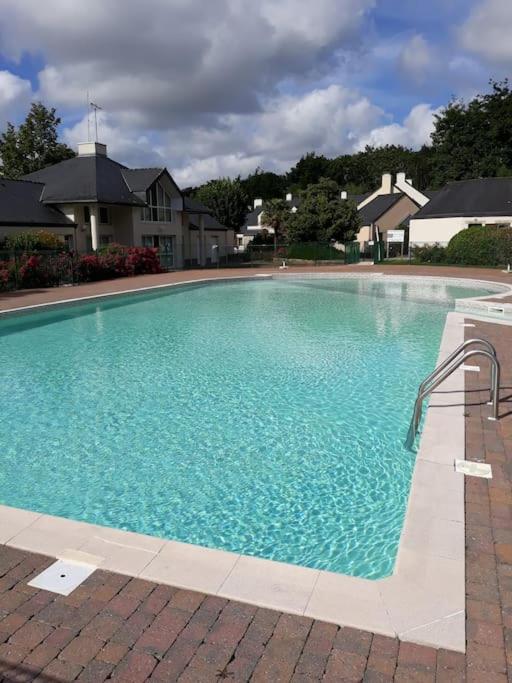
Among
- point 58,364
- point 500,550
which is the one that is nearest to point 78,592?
point 500,550

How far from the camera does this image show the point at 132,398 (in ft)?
27.1

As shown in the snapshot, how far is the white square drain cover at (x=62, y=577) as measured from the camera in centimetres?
317

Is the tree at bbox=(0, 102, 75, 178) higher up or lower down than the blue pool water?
higher up

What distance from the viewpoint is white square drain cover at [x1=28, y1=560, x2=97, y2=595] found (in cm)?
317

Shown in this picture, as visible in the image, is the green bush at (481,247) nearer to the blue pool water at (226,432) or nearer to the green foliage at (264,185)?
the blue pool water at (226,432)

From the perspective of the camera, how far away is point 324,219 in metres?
41.9

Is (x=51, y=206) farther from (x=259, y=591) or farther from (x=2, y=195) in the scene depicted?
(x=259, y=591)

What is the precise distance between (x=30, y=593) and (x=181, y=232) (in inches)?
1458

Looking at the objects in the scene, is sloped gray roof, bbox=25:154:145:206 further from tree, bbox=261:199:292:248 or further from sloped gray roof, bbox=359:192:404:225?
sloped gray roof, bbox=359:192:404:225

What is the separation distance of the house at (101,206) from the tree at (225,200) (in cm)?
994

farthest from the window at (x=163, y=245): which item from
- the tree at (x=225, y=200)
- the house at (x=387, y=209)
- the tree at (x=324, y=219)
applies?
the house at (x=387, y=209)

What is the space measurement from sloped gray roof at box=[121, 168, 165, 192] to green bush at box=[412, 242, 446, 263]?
18.5 m

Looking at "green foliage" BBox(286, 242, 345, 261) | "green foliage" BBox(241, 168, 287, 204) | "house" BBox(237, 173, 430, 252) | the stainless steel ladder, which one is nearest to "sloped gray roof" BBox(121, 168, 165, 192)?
"green foliage" BBox(286, 242, 345, 261)

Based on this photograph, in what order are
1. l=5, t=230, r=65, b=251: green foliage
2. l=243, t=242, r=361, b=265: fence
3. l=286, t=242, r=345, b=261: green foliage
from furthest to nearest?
1. l=286, t=242, r=345, b=261: green foliage
2. l=243, t=242, r=361, b=265: fence
3. l=5, t=230, r=65, b=251: green foliage
